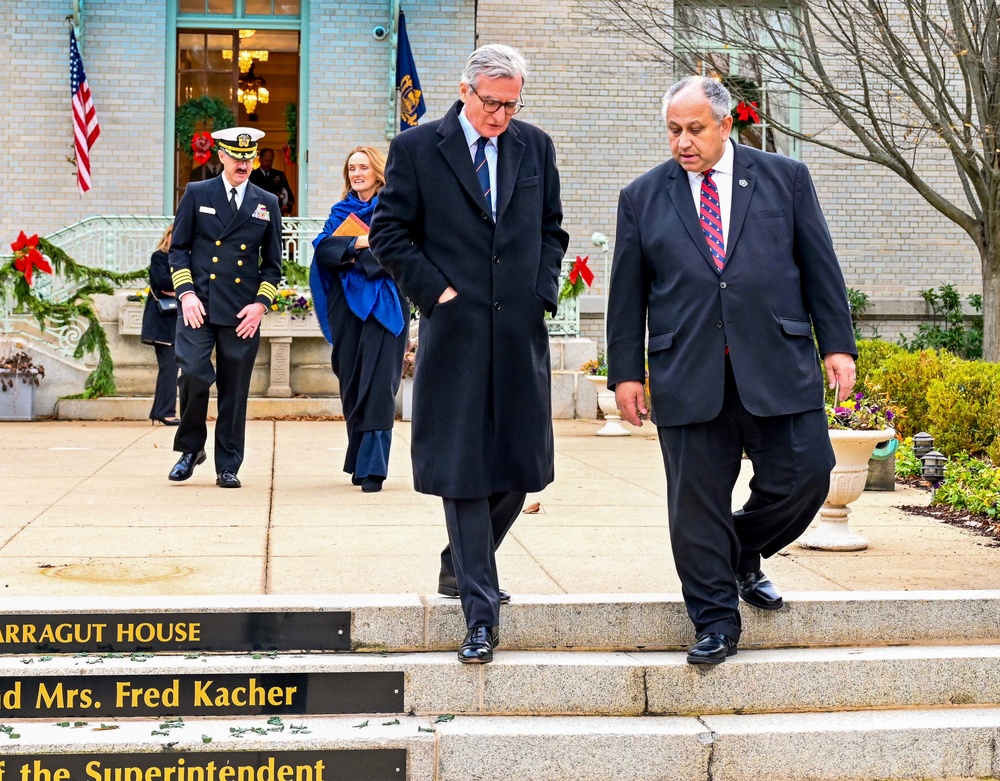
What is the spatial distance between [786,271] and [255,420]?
9724mm

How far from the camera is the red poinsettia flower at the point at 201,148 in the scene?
15711mm

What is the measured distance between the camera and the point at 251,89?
16.9 meters

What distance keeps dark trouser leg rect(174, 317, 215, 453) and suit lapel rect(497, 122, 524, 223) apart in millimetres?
3776

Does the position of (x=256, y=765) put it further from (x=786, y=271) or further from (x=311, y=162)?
(x=311, y=162)

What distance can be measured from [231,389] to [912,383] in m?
5.56

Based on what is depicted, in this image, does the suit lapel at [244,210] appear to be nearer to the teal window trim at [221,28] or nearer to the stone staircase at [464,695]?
the stone staircase at [464,695]

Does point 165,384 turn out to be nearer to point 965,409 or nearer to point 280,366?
point 280,366

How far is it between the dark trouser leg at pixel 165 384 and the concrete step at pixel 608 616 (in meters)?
8.19

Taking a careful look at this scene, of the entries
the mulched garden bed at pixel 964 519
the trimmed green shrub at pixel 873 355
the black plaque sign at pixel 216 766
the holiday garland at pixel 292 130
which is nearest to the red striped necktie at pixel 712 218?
the black plaque sign at pixel 216 766

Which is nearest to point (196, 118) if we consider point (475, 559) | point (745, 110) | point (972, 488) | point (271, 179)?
point (271, 179)

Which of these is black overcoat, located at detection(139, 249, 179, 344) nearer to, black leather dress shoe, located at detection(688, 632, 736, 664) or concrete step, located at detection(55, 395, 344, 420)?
concrete step, located at detection(55, 395, 344, 420)

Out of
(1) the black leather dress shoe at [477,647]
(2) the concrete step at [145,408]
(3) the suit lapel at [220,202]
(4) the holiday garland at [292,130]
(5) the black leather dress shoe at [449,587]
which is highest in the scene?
(4) the holiday garland at [292,130]

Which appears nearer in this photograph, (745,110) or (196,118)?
(745,110)

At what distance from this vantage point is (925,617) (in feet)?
15.7
